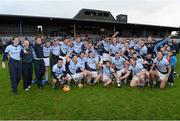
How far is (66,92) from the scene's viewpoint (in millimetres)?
9078

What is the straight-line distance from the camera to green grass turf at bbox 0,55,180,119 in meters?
6.63

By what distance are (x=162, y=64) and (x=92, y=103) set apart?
3.41 metres

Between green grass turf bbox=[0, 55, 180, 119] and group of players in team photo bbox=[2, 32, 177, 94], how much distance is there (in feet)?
1.58

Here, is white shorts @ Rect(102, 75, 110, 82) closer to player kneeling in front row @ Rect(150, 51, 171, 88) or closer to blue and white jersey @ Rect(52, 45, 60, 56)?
player kneeling in front row @ Rect(150, 51, 171, 88)

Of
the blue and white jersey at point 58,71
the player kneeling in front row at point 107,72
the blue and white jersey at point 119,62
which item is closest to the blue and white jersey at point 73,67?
the blue and white jersey at point 58,71

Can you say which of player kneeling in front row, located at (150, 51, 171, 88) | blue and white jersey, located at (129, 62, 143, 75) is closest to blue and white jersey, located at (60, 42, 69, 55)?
blue and white jersey, located at (129, 62, 143, 75)

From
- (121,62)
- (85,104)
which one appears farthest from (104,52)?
(85,104)

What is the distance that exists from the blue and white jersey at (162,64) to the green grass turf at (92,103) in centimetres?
66

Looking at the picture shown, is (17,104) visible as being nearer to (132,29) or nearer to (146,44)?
(146,44)

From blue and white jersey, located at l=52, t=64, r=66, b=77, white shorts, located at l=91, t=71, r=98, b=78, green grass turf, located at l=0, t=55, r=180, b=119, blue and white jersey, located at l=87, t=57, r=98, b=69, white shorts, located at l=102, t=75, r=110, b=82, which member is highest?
blue and white jersey, located at l=87, t=57, r=98, b=69

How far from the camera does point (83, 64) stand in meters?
10.6

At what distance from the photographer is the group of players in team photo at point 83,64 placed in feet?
29.7

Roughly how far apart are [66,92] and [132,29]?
1452 inches

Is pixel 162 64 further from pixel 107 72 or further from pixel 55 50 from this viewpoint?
pixel 55 50
